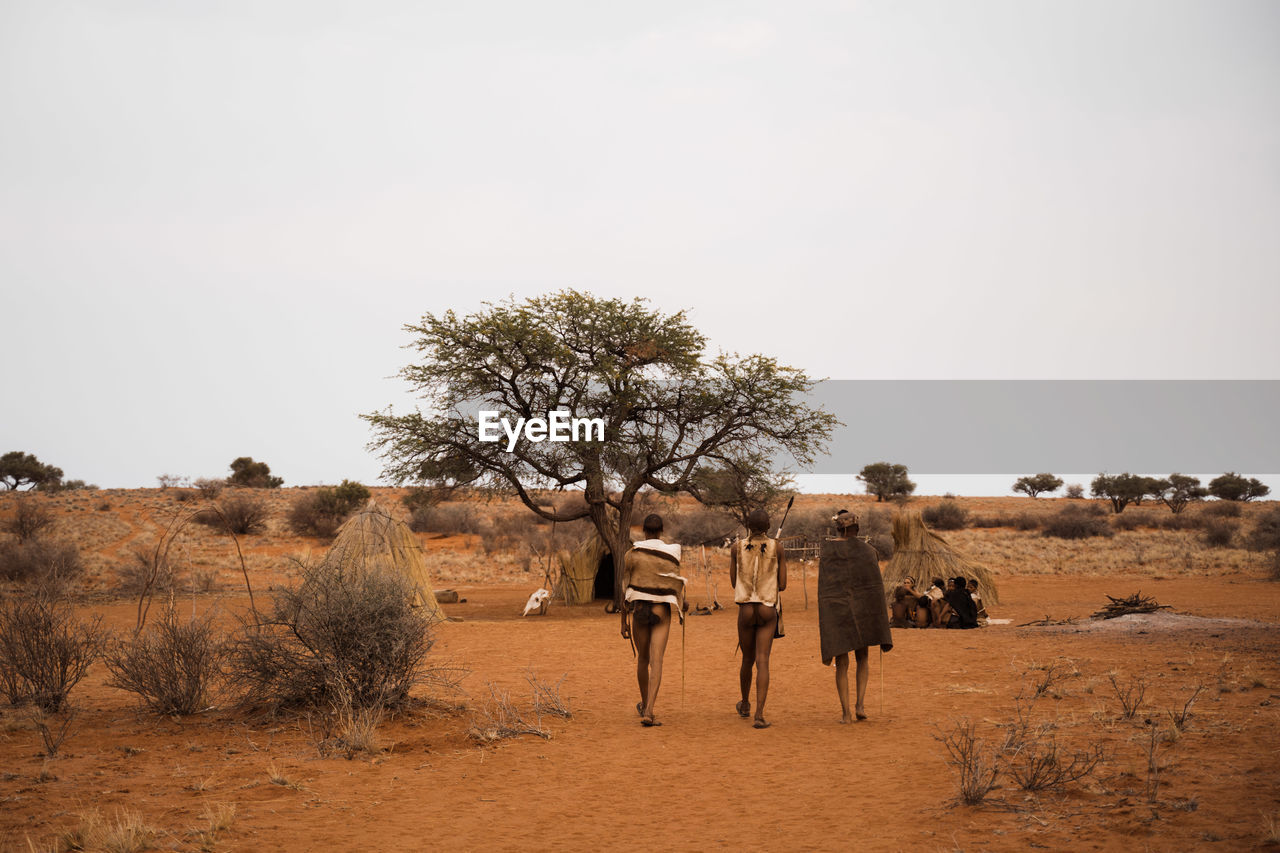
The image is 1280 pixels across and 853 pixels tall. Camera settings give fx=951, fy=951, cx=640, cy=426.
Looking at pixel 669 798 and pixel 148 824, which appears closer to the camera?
pixel 148 824

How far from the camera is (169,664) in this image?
9.38m

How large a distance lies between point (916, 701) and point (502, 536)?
32655 mm

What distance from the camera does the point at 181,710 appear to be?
9.48 m

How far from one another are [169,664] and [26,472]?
2281 inches

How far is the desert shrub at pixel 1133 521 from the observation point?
44.1 meters

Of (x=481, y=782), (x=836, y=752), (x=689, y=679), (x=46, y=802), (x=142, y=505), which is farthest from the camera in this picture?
(x=142, y=505)

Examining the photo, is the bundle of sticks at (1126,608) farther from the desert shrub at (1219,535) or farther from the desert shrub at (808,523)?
the desert shrub at (1219,535)

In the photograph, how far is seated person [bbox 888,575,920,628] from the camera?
695 inches

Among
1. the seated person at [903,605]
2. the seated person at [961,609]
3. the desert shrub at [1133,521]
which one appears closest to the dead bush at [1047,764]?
the seated person at [961,609]

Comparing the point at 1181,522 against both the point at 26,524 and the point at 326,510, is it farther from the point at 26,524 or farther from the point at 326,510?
the point at 26,524

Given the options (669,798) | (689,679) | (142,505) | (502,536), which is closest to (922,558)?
→ (689,679)

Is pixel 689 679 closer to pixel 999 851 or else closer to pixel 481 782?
pixel 481 782

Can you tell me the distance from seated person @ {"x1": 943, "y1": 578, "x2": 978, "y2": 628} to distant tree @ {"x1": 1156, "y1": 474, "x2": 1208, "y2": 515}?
44142 mm

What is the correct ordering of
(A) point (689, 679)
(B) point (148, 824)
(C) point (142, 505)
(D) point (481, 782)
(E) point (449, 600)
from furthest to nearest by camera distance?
(C) point (142, 505), (E) point (449, 600), (A) point (689, 679), (D) point (481, 782), (B) point (148, 824)
